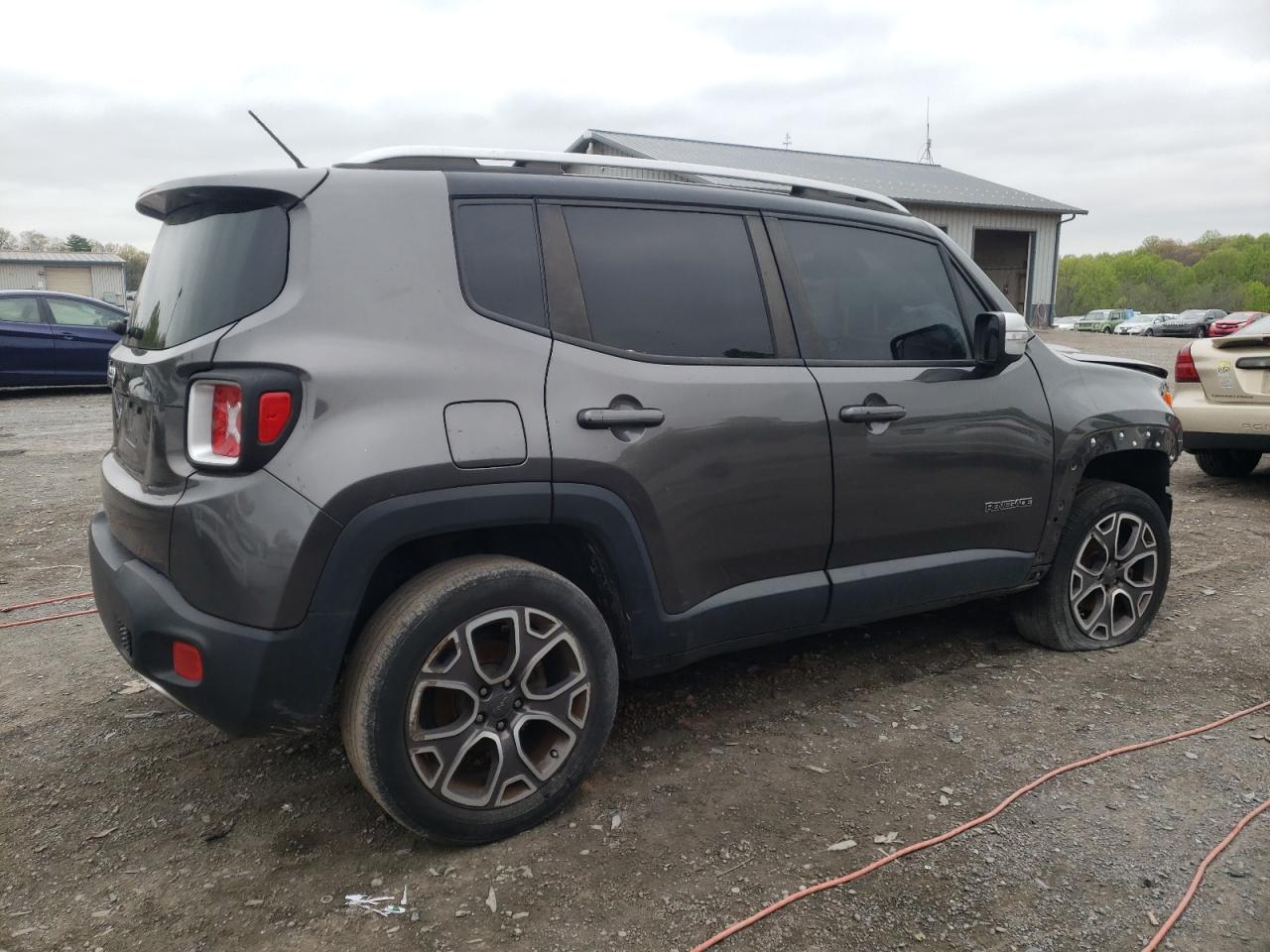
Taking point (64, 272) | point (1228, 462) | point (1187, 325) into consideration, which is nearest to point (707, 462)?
point (1228, 462)

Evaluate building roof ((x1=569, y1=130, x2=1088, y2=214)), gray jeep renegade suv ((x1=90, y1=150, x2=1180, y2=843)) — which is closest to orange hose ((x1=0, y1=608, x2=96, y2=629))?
gray jeep renegade suv ((x1=90, y1=150, x2=1180, y2=843))

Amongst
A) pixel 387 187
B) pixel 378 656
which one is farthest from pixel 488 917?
pixel 387 187

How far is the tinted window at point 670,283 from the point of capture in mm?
2969

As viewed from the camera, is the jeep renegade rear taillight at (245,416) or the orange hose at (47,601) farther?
the orange hose at (47,601)

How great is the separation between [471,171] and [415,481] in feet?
3.20

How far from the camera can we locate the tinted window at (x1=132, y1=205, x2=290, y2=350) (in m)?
2.58

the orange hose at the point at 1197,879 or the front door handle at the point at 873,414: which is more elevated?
the front door handle at the point at 873,414

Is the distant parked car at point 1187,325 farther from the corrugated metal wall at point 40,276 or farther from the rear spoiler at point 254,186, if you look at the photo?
the corrugated metal wall at point 40,276

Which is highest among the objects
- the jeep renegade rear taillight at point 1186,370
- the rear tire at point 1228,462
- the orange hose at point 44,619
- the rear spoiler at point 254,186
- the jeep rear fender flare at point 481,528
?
the rear spoiler at point 254,186

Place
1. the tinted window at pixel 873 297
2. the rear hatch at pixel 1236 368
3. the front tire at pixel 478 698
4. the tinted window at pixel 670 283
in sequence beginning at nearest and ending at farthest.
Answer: the front tire at pixel 478 698 < the tinted window at pixel 670 283 < the tinted window at pixel 873 297 < the rear hatch at pixel 1236 368

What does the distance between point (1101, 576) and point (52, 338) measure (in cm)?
1384

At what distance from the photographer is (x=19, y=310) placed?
13.5 metres

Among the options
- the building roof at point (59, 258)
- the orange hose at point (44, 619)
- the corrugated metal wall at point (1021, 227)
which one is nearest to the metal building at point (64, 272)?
the building roof at point (59, 258)

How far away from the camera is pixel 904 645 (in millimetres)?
4359
